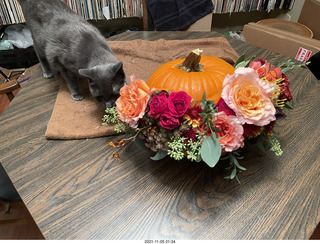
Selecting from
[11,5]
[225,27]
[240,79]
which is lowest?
[225,27]

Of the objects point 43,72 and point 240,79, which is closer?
point 240,79

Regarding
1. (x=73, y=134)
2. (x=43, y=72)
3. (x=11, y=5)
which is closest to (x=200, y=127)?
(x=73, y=134)

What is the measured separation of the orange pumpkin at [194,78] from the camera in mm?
734

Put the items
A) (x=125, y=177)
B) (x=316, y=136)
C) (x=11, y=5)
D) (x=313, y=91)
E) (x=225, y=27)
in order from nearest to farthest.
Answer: (x=125, y=177)
(x=316, y=136)
(x=313, y=91)
(x=11, y=5)
(x=225, y=27)

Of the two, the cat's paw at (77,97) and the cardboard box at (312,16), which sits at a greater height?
the cardboard box at (312,16)

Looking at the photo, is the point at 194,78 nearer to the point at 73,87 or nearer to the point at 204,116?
the point at 204,116

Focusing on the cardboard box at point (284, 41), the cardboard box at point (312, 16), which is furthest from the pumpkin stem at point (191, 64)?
the cardboard box at point (312, 16)

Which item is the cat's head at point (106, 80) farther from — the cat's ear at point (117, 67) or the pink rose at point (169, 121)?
the pink rose at point (169, 121)

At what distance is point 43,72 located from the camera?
1232 millimetres

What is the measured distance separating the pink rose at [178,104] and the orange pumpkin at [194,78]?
0.18m

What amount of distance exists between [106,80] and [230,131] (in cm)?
56
